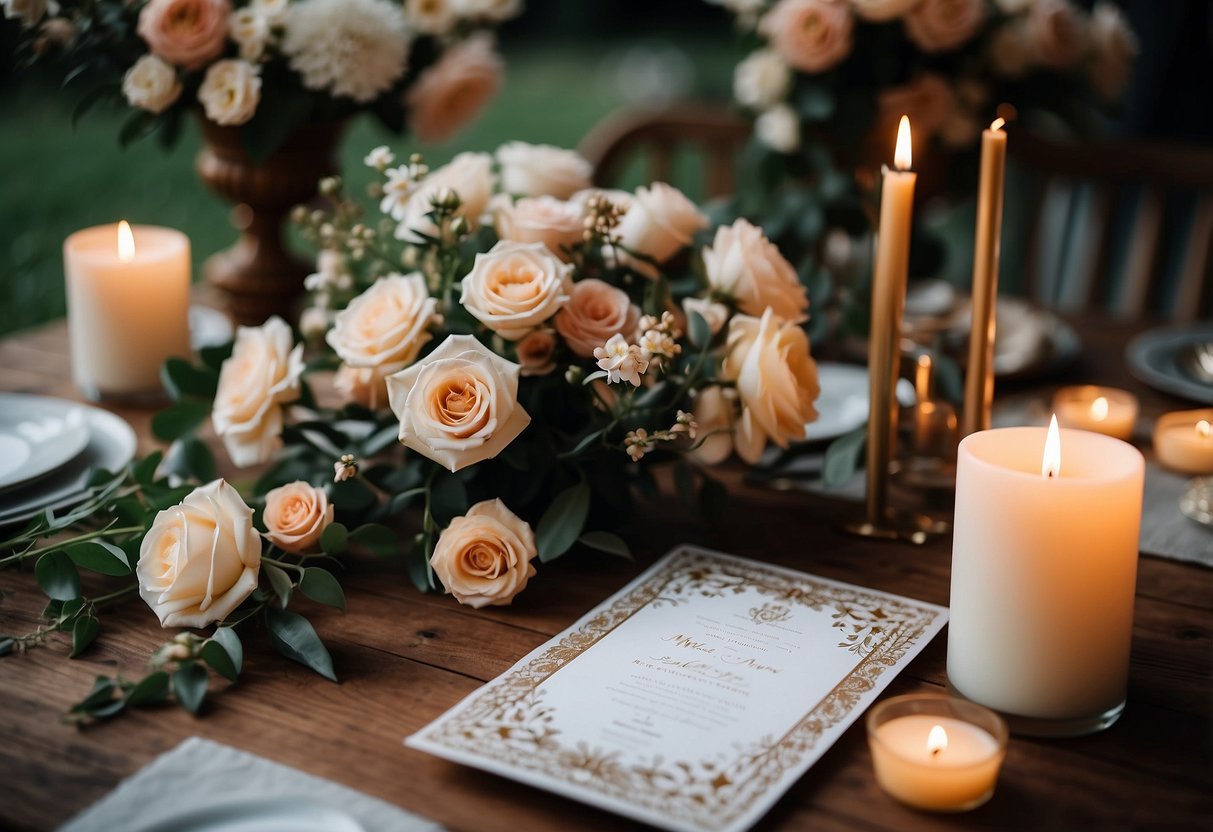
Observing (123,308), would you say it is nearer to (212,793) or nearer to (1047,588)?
(212,793)

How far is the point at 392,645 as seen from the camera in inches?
33.6

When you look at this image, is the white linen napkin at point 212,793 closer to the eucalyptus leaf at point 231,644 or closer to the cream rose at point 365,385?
the eucalyptus leaf at point 231,644

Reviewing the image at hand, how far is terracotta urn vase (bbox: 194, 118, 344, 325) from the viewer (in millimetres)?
1401

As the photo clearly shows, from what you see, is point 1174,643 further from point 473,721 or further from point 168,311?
Result: point 168,311

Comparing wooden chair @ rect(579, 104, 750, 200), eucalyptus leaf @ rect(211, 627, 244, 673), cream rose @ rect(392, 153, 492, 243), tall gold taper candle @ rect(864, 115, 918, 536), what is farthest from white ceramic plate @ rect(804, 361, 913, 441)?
wooden chair @ rect(579, 104, 750, 200)

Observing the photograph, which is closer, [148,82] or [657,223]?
[657,223]

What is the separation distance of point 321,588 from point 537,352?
0.81 feet

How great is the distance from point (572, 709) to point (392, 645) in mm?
166

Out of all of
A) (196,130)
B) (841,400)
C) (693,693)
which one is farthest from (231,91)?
(196,130)

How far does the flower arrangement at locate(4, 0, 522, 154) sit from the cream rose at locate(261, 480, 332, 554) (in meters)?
0.48

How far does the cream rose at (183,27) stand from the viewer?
120 centimetres

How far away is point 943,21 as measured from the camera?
55.1 inches

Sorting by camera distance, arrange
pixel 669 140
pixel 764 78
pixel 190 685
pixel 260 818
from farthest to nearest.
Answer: pixel 669 140 → pixel 764 78 → pixel 190 685 → pixel 260 818

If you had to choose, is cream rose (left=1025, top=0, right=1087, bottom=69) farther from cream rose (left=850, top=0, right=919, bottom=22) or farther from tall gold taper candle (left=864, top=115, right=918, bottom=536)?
tall gold taper candle (left=864, top=115, right=918, bottom=536)
